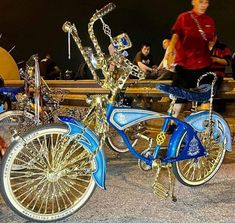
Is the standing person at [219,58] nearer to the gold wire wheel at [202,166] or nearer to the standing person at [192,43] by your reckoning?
the standing person at [192,43]

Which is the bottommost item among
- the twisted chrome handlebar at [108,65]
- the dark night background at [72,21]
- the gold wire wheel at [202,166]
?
the dark night background at [72,21]

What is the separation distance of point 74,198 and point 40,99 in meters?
2.21

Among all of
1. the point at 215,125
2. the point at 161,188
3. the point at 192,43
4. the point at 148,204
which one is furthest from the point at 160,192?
the point at 192,43

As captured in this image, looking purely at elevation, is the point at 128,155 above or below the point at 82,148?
below

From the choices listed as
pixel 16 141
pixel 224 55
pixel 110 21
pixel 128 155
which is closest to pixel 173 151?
pixel 16 141

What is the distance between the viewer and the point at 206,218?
393 cm

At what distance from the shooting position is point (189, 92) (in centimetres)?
446

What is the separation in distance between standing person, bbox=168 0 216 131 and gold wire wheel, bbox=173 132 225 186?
890 mm

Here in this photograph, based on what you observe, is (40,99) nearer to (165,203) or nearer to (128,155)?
(128,155)

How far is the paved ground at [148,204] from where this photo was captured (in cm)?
392

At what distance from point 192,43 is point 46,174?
2.95 metres

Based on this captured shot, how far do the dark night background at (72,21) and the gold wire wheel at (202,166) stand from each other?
11.4 metres

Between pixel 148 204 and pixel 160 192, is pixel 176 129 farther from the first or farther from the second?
pixel 148 204

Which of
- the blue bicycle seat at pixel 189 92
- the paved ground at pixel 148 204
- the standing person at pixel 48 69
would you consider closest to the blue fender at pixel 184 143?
the blue bicycle seat at pixel 189 92
